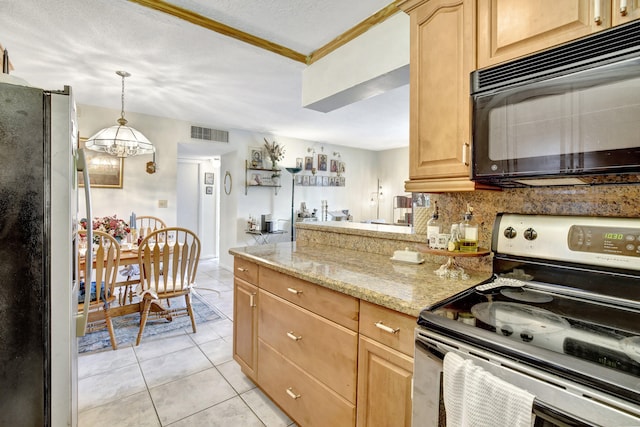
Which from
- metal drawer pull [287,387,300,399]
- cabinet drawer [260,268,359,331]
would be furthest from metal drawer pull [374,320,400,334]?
metal drawer pull [287,387,300,399]

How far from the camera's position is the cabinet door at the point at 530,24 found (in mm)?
982

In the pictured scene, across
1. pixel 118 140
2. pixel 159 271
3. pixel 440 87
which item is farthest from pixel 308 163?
pixel 440 87

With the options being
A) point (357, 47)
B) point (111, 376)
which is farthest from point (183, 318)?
point (357, 47)

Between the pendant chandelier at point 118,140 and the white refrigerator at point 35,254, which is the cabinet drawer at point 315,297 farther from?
the pendant chandelier at point 118,140

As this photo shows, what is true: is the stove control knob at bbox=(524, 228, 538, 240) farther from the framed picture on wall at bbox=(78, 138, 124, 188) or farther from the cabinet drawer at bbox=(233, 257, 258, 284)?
the framed picture on wall at bbox=(78, 138, 124, 188)

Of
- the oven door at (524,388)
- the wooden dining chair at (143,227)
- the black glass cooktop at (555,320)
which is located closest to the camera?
the oven door at (524,388)

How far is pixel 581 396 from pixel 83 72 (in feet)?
13.0

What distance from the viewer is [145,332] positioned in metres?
2.88

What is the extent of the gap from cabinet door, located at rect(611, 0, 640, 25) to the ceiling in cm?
122

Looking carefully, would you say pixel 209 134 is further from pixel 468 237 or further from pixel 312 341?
pixel 468 237

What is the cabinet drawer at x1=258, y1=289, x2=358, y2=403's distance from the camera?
129 cm

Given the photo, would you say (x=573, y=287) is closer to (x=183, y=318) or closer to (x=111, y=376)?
(x=111, y=376)

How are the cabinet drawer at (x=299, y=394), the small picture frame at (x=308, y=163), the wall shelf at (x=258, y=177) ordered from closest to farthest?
the cabinet drawer at (x=299, y=394)
the wall shelf at (x=258, y=177)
the small picture frame at (x=308, y=163)

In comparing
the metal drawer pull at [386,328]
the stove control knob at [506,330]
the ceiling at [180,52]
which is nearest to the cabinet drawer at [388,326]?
the metal drawer pull at [386,328]
